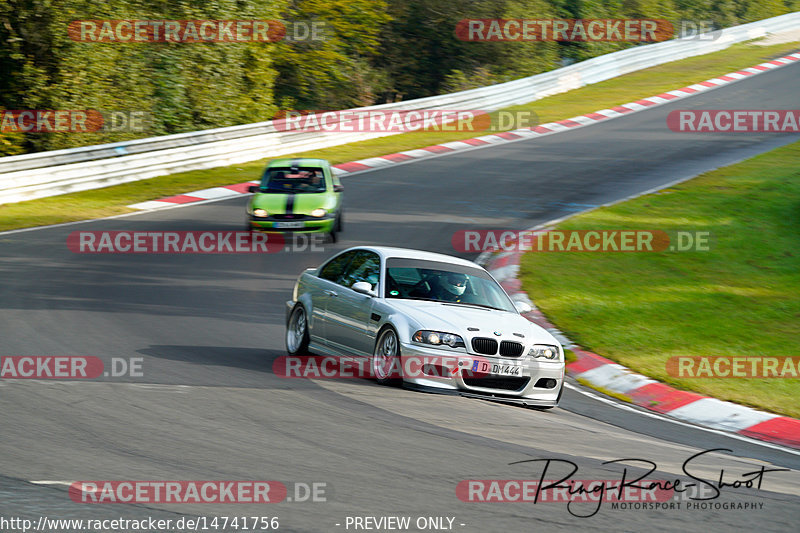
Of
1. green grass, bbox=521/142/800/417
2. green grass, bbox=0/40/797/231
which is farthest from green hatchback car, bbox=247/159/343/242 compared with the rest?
green grass, bbox=0/40/797/231

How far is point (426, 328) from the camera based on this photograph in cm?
876

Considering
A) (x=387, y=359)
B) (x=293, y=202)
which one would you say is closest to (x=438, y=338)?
(x=387, y=359)

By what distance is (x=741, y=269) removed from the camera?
15148 mm

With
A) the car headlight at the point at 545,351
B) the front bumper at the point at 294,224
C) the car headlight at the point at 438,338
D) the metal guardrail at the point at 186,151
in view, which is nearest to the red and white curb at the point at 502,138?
the metal guardrail at the point at 186,151

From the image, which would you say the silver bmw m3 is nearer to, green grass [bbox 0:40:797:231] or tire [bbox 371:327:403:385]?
tire [bbox 371:327:403:385]

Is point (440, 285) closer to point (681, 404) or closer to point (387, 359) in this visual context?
point (387, 359)

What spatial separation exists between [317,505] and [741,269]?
37.1 feet

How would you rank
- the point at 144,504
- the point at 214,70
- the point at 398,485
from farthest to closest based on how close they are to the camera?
the point at 214,70, the point at 398,485, the point at 144,504

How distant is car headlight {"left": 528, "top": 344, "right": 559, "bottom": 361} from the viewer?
8.97m

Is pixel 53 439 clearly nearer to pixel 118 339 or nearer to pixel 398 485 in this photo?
pixel 398 485

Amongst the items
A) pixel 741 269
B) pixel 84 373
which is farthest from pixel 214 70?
pixel 84 373

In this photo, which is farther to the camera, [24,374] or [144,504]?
[24,374]

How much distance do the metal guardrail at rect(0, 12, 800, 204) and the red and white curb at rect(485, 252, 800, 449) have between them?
45.9 ft

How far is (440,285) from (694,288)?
5.77 meters
